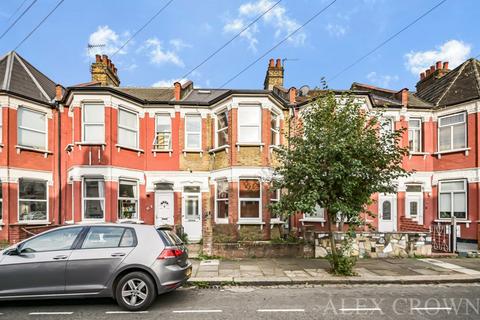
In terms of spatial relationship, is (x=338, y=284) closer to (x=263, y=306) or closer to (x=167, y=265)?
(x=263, y=306)

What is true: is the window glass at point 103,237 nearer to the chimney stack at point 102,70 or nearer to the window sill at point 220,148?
the window sill at point 220,148

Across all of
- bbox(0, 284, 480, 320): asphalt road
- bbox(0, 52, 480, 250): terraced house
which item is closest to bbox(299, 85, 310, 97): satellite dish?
bbox(0, 52, 480, 250): terraced house

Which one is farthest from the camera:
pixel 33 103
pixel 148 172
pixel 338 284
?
pixel 148 172

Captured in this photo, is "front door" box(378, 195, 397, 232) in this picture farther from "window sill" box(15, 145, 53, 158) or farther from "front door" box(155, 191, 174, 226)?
"window sill" box(15, 145, 53, 158)

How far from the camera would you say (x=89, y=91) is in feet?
44.8

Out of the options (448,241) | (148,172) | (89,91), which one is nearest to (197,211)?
(148,172)

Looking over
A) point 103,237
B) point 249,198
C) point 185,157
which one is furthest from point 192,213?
point 103,237

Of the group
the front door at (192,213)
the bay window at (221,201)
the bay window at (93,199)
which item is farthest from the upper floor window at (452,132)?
the bay window at (93,199)

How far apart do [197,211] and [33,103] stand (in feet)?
29.2

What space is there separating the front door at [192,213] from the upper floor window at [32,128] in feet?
23.0

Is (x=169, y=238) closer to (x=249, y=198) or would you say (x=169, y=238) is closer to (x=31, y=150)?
(x=249, y=198)

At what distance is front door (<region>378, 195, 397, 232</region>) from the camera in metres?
15.7

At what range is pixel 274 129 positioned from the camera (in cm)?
1502

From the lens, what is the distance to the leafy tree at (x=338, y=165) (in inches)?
342
